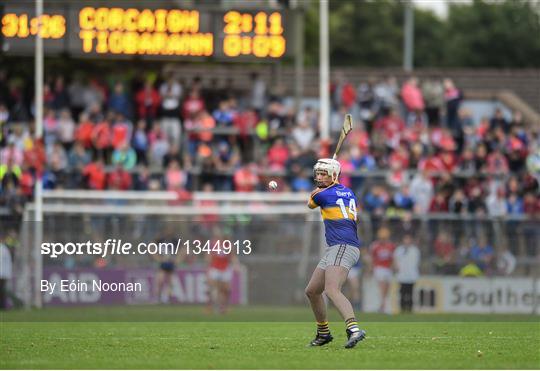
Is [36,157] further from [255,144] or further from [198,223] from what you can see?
[255,144]

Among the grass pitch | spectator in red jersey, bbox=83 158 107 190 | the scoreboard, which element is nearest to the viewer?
the grass pitch

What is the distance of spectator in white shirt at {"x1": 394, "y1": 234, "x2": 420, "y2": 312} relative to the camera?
27.9m

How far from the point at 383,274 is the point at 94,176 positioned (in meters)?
7.04

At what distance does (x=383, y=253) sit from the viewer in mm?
28406

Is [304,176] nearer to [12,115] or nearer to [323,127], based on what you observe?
[323,127]

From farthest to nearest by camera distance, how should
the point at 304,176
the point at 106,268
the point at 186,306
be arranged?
the point at 304,176 < the point at 186,306 < the point at 106,268

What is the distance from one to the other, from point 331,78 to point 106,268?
17.3m

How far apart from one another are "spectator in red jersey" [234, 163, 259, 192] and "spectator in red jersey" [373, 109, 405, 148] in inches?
161

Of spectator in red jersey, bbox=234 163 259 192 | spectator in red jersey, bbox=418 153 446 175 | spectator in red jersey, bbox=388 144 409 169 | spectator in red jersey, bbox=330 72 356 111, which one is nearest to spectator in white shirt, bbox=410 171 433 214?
spectator in red jersey, bbox=418 153 446 175

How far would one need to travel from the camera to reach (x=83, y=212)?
1137 inches

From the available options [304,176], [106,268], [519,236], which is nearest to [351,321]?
[106,268]

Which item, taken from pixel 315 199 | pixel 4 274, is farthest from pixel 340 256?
pixel 4 274

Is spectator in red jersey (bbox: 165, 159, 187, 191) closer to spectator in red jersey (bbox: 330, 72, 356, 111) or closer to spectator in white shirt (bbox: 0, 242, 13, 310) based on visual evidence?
spectator in white shirt (bbox: 0, 242, 13, 310)

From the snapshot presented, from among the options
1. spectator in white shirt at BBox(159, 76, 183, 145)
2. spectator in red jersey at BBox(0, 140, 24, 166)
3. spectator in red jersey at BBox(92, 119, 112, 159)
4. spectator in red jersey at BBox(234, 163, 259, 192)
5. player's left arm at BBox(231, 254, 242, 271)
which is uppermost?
spectator in white shirt at BBox(159, 76, 183, 145)
